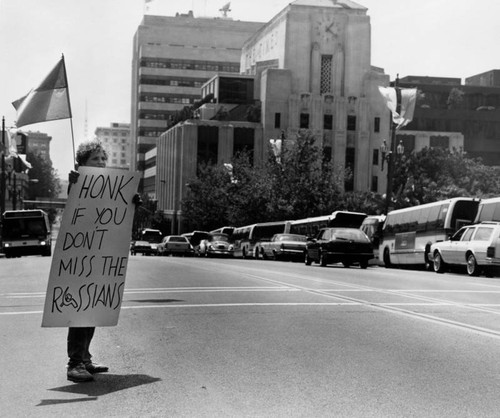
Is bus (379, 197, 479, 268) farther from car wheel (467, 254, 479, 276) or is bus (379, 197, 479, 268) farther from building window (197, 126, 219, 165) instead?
building window (197, 126, 219, 165)

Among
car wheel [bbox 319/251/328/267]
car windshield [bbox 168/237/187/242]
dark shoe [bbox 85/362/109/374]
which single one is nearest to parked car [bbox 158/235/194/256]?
car windshield [bbox 168/237/187/242]

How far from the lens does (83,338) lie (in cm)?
791

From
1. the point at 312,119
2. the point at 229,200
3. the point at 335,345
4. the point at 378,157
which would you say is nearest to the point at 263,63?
the point at 312,119

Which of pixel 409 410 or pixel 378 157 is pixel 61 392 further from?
pixel 378 157

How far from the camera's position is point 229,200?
81562mm

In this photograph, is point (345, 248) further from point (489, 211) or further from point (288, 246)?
point (288, 246)

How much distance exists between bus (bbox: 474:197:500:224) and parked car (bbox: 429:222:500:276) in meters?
3.26

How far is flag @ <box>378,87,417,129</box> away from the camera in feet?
173

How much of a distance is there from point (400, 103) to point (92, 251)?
4665 centimetres

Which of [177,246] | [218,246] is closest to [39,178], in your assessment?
[177,246]

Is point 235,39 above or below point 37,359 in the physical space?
above

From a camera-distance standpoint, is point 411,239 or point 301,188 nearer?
point 411,239

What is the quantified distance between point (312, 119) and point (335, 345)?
10366 centimetres

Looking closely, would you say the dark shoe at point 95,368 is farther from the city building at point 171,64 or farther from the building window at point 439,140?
the city building at point 171,64
